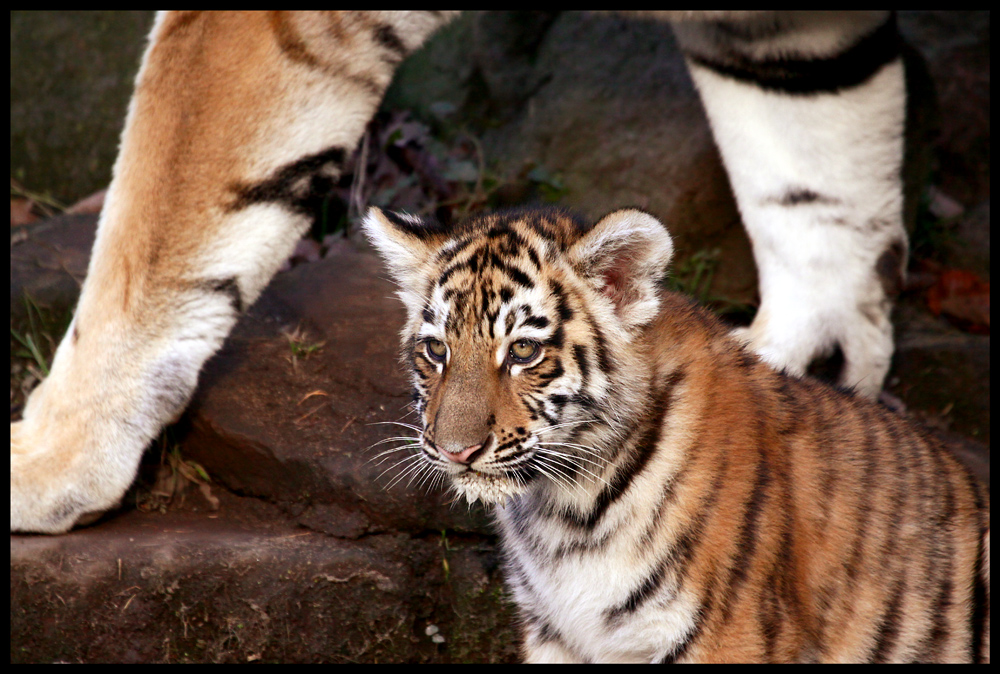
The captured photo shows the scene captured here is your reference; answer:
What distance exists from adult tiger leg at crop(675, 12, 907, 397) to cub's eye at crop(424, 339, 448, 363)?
4.54 feet

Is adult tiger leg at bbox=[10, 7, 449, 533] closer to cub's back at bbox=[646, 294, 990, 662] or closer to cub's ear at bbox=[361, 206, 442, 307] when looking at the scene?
cub's ear at bbox=[361, 206, 442, 307]

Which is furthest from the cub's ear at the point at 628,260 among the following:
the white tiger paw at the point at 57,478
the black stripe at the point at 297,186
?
the white tiger paw at the point at 57,478

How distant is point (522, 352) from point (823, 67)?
179cm

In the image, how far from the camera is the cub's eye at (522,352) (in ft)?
7.02

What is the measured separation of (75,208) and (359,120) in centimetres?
259

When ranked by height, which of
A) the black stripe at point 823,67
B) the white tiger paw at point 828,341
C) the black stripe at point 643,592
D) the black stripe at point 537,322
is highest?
the black stripe at point 823,67

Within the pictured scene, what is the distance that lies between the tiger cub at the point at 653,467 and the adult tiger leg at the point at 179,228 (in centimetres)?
47

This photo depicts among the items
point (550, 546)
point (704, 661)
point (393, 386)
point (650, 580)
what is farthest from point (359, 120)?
point (704, 661)

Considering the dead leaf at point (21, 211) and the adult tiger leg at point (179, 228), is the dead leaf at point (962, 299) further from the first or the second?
the dead leaf at point (21, 211)

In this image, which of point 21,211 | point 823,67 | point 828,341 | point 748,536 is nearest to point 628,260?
point 748,536

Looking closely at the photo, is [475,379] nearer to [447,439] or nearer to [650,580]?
[447,439]

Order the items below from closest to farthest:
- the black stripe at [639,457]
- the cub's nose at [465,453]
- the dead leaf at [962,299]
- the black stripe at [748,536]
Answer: the cub's nose at [465,453] → the black stripe at [748,536] → the black stripe at [639,457] → the dead leaf at [962,299]

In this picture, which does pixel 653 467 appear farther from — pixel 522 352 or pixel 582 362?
pixel 522 352

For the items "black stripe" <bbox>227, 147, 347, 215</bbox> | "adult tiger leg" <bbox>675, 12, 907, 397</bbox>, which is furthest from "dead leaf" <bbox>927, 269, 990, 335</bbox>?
"black stripe" <bbox>227, 147, 347, 215</bbox>
